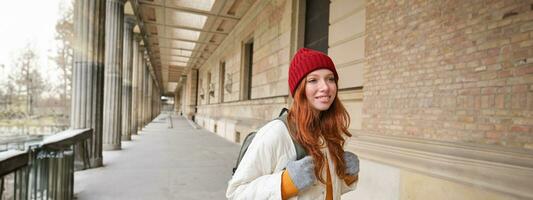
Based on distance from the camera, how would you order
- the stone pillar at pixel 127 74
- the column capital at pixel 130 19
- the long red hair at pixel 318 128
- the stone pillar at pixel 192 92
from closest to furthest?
1. the long red hair at pixel 318 128
2. the column capital at pixel 130 19
3. the stone pillar at pixel 127 74
4. the stone pillar at pixel 192 92

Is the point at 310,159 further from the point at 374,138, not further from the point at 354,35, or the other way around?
the point at 354,35

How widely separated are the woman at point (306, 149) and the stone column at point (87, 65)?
19.2 feet

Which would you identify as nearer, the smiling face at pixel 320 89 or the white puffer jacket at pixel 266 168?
the white puffer jacket at pixel 266 168

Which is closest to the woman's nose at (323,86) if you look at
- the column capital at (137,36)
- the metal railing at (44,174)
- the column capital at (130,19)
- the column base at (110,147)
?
the metal railing at (44,174)

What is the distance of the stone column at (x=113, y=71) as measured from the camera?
8.57 m

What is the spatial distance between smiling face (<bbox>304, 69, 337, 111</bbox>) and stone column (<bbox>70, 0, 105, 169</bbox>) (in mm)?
5989

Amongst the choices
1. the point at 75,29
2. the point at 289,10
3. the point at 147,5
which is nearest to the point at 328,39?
the point at 289,10

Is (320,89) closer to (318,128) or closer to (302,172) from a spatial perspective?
(318,128)

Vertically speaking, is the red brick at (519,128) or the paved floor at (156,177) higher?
the red brick at (519,128)

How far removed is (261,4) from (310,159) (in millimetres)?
10142

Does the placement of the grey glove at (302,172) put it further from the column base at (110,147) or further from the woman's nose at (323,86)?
the column base at (110,147)

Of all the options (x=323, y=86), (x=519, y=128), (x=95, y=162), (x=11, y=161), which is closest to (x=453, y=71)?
(x=519, y=128)

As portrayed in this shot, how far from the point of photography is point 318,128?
1.44 metres

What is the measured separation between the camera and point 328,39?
6430 millimetres
